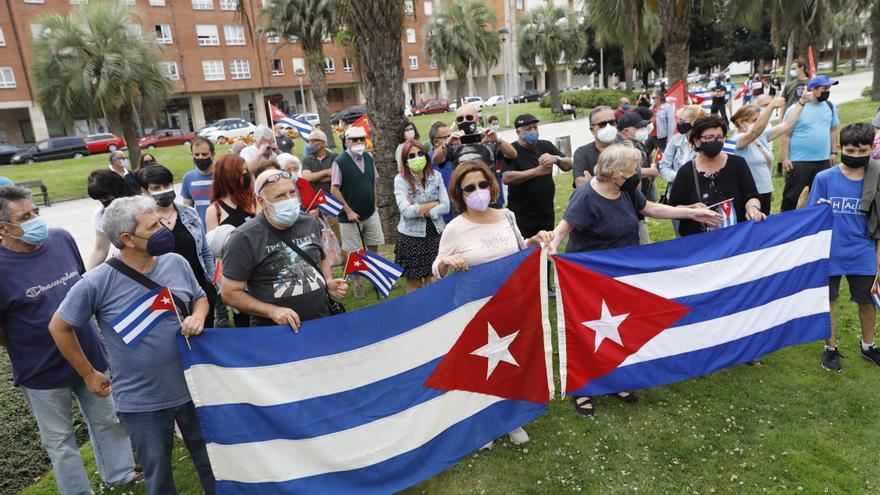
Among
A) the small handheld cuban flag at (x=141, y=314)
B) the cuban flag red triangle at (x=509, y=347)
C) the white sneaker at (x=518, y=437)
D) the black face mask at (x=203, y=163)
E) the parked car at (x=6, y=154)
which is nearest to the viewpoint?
the small handheld cuban flag at (x=141, y=314)

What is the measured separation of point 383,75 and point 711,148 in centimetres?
524

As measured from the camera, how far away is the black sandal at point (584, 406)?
4.36 meters

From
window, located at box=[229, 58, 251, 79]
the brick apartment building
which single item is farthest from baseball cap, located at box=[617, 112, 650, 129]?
window, located at box=[229, 58, 251, 79]

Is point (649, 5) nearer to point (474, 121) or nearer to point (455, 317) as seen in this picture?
point (474, 121)

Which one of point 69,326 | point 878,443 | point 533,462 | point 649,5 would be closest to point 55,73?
point 649,5

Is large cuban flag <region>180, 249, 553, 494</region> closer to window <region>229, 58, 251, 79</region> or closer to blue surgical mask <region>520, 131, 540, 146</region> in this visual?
blue surgical mask <region>520, 131, 540, 146</region>

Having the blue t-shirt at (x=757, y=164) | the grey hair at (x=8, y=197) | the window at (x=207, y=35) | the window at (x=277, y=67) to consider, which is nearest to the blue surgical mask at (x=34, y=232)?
the grey hair at (x=8, y=197)

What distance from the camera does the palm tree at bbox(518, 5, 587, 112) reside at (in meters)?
38.0

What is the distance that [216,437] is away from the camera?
10.4 feet

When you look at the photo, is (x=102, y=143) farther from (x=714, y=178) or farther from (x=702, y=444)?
(x=702, y=444)

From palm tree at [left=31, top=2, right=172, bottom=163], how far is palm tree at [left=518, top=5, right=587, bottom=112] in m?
25.8

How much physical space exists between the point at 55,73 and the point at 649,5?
1976 cm

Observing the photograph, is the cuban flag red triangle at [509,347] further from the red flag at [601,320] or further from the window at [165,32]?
the window at [165,32]

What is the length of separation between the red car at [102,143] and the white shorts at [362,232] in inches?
1235
